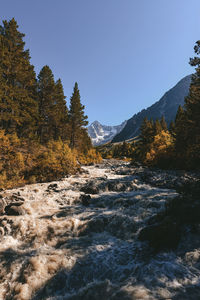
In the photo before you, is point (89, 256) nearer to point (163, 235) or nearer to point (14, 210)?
point (163, 235)

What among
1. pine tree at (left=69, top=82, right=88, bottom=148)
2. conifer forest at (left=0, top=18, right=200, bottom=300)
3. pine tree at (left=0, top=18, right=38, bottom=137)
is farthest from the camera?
pine tree at (left=69, top=82, right=88, bottom=148)

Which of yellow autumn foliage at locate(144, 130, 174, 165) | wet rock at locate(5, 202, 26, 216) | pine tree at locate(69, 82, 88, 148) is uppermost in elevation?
pine tree at locate(69, 82, 88, 148)

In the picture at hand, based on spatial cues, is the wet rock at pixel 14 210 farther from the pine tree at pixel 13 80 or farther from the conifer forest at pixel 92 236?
the pine tree at pixel 13 80

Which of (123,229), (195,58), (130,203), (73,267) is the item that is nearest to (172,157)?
(195,58)

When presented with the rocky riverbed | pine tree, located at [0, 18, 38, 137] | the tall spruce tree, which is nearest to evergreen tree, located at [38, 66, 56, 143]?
pine tree, located at [0, 18, 38, 137]

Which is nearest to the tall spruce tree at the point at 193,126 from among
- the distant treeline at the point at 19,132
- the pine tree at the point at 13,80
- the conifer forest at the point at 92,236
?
the conifer forest at the point at 92,236

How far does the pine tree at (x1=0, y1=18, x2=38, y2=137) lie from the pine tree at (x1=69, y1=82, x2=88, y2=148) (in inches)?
561

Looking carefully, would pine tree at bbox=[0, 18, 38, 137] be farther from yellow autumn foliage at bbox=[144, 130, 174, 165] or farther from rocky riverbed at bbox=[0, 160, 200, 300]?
yellow autumn foliage at bbox=[144, 130, 174, 165]

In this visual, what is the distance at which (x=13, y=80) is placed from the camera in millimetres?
15938

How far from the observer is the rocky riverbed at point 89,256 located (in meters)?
3.46

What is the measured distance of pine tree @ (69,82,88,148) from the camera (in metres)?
31.8

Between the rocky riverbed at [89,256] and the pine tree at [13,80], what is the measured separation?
11.4 metres

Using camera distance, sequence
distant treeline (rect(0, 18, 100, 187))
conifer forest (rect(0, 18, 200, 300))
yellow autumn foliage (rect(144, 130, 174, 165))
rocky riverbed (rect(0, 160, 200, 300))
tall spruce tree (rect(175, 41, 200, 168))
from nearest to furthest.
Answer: rocky riverbed (rect(0, 160, 200, 300)) < conifer forest (rect(0, 18, 200, 300)) < distant treeline (rect(0, 18, 100, 187)) < tall spruce tree (rect(175, 41, 200, 168)) < yellow autumn foliage (rect(144, 130, 174, 165))

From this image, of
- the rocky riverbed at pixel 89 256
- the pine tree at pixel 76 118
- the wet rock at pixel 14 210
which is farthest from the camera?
the pine tree at pixel 76 118
